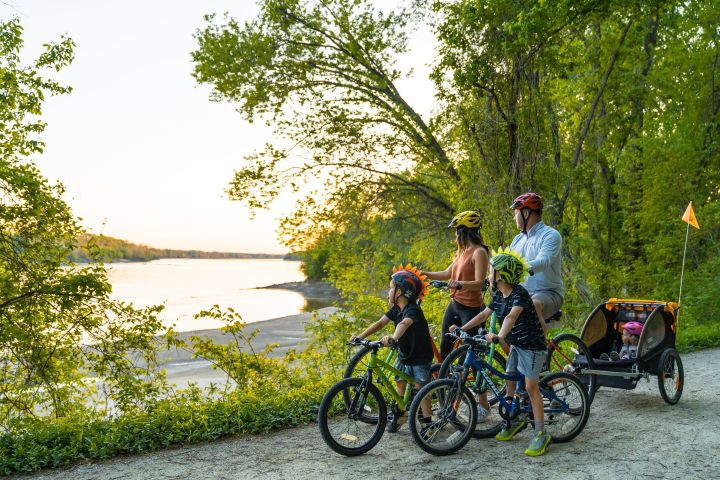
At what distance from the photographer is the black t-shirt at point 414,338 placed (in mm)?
5398

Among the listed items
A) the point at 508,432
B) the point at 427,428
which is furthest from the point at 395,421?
the point at 508,432

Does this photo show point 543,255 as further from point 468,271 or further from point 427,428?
point 427,428

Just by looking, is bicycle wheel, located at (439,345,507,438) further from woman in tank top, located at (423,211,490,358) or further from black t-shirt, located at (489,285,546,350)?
black t-shirt, located at (489,285,546,350)

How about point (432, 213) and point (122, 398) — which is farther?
point (432, 213)

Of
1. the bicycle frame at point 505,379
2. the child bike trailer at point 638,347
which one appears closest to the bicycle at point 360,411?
the bicycle frame at point 505,379

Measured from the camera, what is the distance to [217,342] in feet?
90.5

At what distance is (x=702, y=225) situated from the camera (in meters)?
17.1

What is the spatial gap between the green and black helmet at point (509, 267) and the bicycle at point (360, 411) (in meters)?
1.12

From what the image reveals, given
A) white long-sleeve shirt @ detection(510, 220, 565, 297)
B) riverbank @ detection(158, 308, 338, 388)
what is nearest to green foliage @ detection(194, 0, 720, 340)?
riverbank @ detection(158, 308, 338, 388)

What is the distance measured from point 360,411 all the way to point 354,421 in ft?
0.76

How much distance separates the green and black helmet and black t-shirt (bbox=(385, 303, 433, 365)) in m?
0.76

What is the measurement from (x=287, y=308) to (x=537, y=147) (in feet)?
136

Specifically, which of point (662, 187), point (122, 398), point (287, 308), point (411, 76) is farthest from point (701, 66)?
point (287, 308)

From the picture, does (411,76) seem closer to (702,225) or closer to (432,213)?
(432,213)
